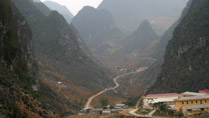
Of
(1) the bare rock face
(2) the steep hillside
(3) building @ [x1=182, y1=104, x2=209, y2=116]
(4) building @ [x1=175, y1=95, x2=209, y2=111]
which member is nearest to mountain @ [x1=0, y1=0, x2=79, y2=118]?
(2) the steep hillside

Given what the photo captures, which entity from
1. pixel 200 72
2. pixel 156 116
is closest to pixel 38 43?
pixel 200 72

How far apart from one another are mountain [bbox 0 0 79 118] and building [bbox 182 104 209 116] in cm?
2731

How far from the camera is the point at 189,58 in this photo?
10088cm

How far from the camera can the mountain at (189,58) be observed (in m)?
92.5

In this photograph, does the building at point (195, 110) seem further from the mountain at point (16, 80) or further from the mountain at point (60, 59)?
the mountain at point (60, 59)

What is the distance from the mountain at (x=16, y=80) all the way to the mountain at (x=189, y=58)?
118 feet

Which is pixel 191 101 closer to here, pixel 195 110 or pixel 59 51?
pixel 195 110

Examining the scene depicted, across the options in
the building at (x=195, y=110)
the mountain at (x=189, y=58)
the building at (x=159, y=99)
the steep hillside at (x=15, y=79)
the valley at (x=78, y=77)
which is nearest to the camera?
the steep hillside at (x=15, y=79)

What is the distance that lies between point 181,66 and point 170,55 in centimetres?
1656

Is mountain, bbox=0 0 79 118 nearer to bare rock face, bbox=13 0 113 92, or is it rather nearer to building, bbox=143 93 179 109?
building, bbox=143 93 179 109

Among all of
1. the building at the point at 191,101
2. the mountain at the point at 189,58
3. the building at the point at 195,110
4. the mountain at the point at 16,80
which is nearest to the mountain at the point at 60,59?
the mountain at the point at 16,80

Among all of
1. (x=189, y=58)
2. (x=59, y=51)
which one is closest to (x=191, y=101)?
(x=189, y=58)

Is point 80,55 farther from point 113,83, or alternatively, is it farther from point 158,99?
point 158,99

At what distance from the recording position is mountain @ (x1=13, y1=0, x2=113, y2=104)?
462 feet
